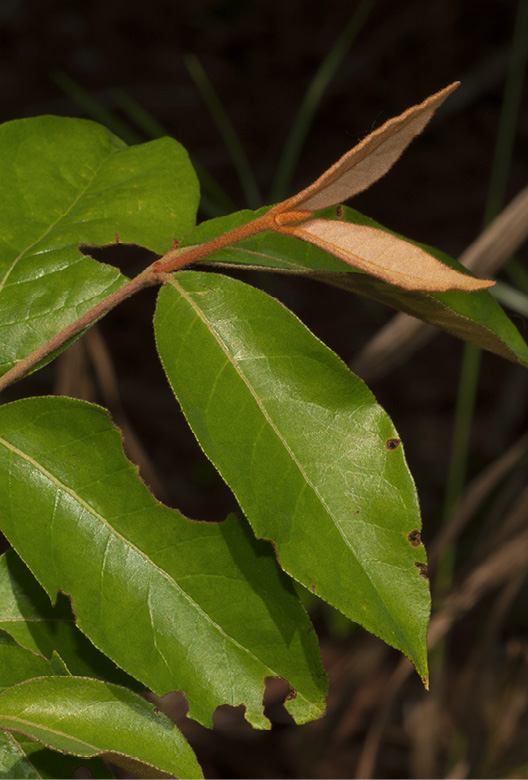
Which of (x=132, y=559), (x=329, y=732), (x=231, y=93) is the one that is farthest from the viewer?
(x=231, y=93)

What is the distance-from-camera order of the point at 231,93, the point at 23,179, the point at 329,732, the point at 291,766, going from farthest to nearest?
the point at 231,93 → the point at 291,766 → the point at 329,732 → the point at 23,179

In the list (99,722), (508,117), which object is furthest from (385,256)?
(508,117)

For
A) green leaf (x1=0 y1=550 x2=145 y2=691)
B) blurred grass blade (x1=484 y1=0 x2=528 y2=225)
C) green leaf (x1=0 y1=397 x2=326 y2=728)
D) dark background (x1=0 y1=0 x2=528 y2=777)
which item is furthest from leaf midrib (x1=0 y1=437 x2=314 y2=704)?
dark background (x1=0 y1=0 x2=528 y2=777)

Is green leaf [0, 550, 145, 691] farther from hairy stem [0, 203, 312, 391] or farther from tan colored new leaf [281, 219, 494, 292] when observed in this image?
tan colored new leaf [281, 219, 494, 292]

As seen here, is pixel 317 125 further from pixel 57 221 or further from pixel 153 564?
pixel 153 564

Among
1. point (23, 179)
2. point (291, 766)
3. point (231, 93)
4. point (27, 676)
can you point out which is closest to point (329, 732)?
point (291, 766)

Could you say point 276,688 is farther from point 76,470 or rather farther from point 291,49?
point 291,49
